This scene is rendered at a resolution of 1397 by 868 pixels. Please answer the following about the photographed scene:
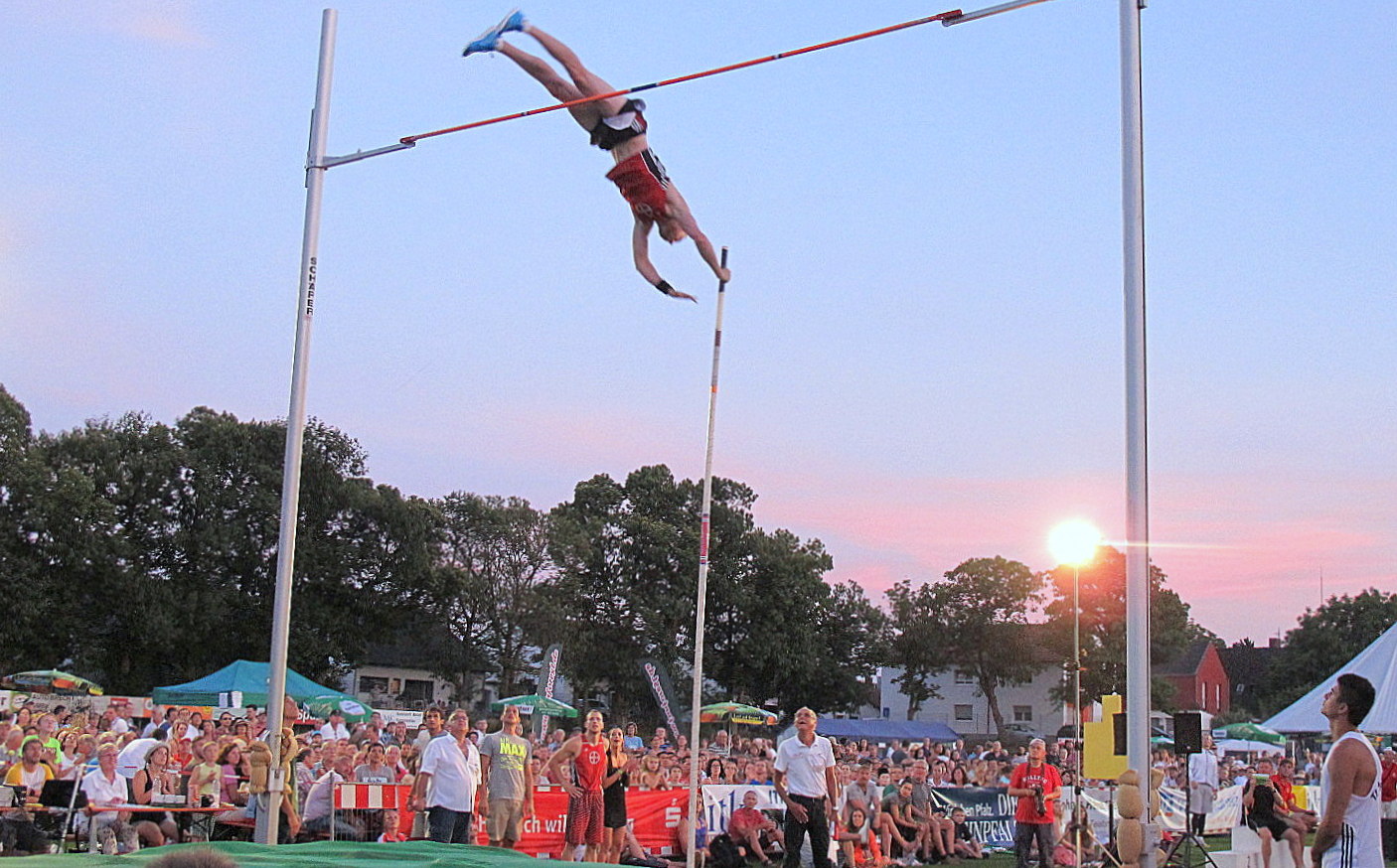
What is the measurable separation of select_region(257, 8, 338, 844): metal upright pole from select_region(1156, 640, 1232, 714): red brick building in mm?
64996

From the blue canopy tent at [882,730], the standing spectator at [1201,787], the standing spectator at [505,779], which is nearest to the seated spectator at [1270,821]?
the standing spectator at [1201,787]

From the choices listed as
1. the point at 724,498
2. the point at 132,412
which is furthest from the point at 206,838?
the point at 724,498

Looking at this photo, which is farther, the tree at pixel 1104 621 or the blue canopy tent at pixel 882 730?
the tree at pixel 1104 621

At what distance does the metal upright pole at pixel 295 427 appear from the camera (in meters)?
7.41

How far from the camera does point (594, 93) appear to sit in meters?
7.14

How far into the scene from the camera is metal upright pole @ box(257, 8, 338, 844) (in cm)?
741

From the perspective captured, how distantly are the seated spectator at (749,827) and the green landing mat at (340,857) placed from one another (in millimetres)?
6265

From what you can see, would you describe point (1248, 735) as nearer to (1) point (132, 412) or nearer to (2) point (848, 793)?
(2) point (848, 793)

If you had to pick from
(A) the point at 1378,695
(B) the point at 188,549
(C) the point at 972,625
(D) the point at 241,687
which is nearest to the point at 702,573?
(A) the point at 1378,695

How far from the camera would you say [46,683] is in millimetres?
26859

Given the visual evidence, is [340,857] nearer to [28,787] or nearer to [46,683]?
[28,787]

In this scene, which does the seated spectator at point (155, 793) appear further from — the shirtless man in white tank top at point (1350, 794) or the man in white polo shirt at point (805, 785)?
the shirtless man in white tank top at point (1350, 794)

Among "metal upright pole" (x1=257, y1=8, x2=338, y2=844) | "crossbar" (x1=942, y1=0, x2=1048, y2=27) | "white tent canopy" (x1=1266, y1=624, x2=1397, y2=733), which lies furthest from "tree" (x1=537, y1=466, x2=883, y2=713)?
"crossbar" (x1=942, y1=0, x2=1048, y2=27)

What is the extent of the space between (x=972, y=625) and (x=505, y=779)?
42.4 meters
